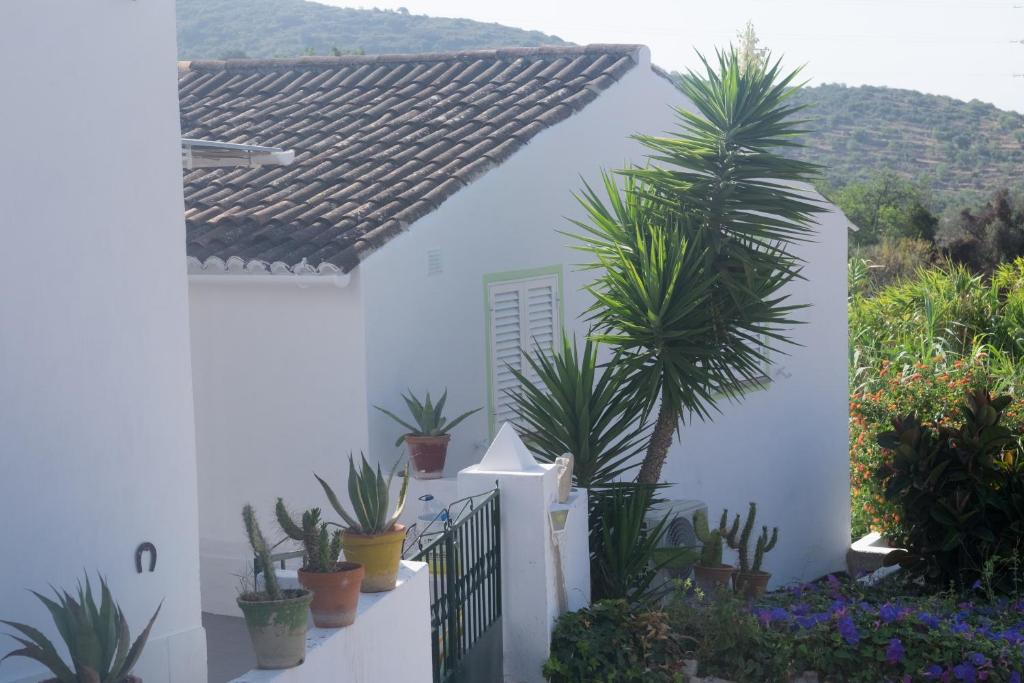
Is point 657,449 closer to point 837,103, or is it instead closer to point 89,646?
point 89,646

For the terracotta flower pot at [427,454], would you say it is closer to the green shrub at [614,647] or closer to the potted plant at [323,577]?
the green shrub at [614,647]

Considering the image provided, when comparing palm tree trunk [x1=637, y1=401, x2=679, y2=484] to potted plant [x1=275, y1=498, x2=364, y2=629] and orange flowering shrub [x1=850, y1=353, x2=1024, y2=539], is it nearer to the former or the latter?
orange flowering shrub [x1=850, y1=353, x2=1024, y2=539]

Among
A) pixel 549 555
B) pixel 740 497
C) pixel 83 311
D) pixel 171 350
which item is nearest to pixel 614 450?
pixel 549 555

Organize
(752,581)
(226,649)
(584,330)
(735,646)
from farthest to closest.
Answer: (584,330) → (752,581) → (226,649) → (735,646)

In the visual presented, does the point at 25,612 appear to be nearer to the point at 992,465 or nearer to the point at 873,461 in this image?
the point at 992,465

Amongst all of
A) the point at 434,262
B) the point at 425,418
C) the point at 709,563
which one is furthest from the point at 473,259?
the point at 709,563

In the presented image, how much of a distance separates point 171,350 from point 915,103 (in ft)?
206

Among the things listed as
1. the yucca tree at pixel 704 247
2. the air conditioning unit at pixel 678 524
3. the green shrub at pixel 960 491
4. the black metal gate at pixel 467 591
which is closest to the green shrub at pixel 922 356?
the green shrub at pixel 960 491

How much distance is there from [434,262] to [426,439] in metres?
1.47

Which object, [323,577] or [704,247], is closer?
[323,577]

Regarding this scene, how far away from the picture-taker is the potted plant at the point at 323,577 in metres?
4.61

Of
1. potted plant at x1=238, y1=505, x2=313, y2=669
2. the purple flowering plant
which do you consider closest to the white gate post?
the purple flowering plant

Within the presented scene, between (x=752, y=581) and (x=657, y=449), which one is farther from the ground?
(x=657, y=449)

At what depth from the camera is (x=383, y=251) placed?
8.30 metres
